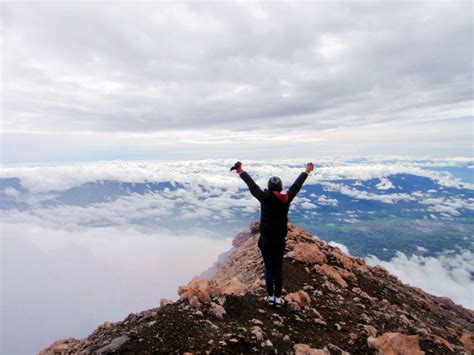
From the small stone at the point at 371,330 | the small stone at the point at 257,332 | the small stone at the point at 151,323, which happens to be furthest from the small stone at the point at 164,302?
the small stone at the point at 371,330

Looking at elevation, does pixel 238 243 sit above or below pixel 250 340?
below

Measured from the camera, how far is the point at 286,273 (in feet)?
54.1

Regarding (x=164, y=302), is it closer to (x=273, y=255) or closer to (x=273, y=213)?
(x=273, y=255)

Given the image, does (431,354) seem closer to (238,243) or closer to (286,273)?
(286,273)

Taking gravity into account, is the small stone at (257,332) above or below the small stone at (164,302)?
above

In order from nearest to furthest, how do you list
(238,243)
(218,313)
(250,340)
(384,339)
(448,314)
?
(250,340) < (384,339) < (218,313) < (448,314) < (238,243)

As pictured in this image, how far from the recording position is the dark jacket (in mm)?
10750

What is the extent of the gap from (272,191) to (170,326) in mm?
5558

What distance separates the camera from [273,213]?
36.0 ft

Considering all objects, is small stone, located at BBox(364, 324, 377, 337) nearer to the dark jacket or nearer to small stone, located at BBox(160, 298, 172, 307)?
the dark jacket

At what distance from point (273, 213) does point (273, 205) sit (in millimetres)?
312

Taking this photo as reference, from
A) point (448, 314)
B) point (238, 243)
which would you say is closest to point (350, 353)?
point (448, 314)

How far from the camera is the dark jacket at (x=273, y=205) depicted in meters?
10.8

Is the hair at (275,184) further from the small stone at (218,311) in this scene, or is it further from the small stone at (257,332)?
the small stone at (218,311)
